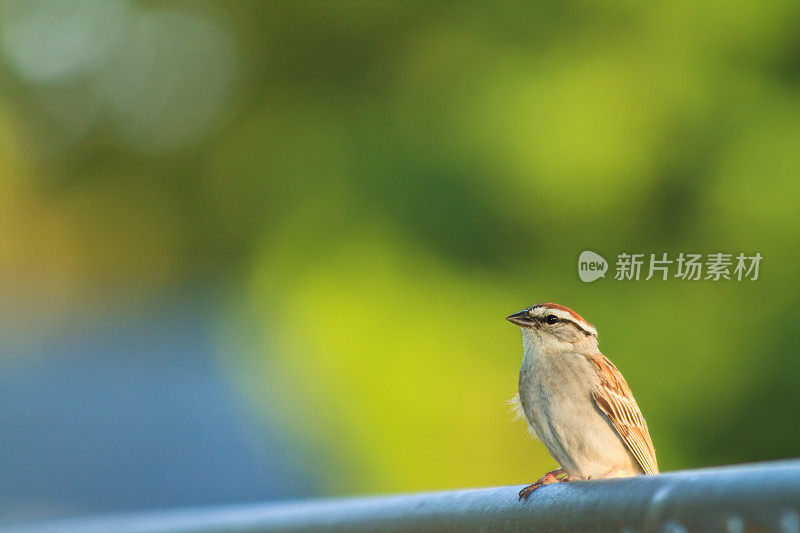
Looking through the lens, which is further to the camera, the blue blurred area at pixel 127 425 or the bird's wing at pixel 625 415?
the blue blurred area at pixel 127 425

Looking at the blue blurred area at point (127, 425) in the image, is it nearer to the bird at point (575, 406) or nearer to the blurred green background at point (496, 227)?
the blurred green background at point (496, 227)

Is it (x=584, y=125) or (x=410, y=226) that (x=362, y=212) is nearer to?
(x=410, y=226)

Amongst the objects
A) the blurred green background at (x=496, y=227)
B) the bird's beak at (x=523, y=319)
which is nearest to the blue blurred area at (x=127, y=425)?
the blurred green background at (x=496, y=227)

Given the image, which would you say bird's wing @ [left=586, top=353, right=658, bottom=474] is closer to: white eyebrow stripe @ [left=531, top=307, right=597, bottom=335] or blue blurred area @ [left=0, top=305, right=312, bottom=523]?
white eyebrow stripe @ [left=531, top=307, right=597, bottom=335]

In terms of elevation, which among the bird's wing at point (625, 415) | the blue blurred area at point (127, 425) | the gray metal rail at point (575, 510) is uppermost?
the gray metal rail at point (575, 510)

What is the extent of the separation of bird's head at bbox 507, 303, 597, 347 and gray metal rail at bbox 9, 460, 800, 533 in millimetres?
368

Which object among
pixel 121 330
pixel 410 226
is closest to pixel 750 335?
pixel 410 226

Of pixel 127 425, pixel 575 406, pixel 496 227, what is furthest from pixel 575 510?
pixel 127 425

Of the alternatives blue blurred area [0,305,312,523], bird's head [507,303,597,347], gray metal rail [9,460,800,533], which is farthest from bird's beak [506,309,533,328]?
blue blurred area [0,305,312,523]

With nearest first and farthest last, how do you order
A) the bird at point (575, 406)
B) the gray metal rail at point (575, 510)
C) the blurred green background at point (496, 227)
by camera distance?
the gray metal rail at point (575, 510) → the bird at point (575, 406) → the blurred green background at point (496, 227)

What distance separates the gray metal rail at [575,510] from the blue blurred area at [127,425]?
2717 millimetres

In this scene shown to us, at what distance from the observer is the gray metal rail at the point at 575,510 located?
0.38 m

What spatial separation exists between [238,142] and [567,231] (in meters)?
2.01

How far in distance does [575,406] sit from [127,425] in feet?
12.0
